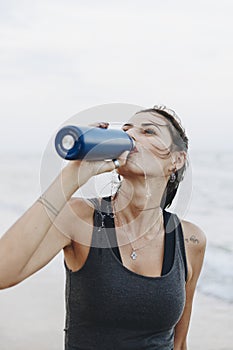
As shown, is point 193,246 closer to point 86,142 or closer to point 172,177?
point 172,177

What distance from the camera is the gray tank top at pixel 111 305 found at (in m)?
1.94

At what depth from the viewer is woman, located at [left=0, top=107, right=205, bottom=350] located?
5.74ft

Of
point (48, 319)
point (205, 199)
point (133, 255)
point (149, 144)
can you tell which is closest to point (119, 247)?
point (133, 255)

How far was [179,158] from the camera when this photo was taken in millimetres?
2221

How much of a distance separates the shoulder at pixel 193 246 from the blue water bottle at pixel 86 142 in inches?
26.4

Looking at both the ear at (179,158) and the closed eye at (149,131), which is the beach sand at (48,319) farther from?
the closed eye at (149,131)

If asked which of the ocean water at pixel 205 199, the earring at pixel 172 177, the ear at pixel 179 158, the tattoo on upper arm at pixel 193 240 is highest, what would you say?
the ear at pixel 179 158

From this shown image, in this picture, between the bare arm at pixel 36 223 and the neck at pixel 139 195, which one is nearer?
the bare arm at pixel 36 223

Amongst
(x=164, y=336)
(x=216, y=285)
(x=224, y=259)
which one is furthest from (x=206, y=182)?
(x=164, y=336)

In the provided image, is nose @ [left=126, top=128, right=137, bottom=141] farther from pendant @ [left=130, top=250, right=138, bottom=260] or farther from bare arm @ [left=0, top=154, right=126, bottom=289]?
pendant @ [left=130, top=250, right=138, bottom=260]

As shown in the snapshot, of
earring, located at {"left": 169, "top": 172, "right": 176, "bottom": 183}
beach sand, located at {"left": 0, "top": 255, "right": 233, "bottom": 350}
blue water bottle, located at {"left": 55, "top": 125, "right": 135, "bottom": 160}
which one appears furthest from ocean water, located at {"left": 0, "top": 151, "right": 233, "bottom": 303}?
beach sand, located at {"left": 0, "top": 255, "right": 233, "bottom": 350}

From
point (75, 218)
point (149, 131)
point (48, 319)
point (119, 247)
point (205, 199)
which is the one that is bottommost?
point (205, 199)

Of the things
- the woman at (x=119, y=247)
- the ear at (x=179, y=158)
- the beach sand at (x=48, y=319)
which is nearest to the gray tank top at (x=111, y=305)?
the woman at (x=119, y=247)

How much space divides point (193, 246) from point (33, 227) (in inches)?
30.2
